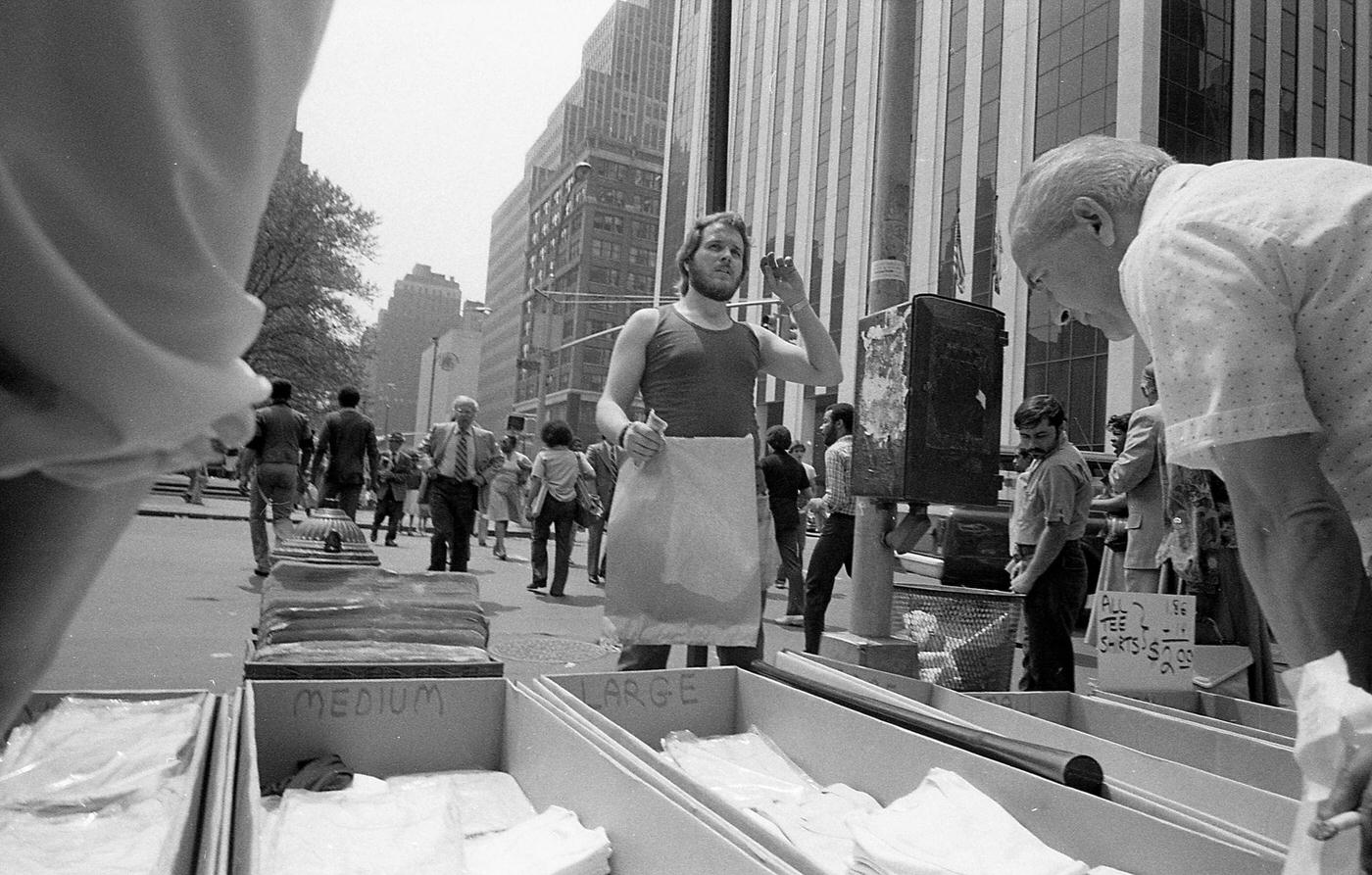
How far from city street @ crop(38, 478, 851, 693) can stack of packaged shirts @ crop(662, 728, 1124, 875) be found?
1.32 metres

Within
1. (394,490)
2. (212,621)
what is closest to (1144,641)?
(212,621)

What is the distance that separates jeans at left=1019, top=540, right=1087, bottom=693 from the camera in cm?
461

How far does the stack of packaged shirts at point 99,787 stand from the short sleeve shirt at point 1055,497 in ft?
13.3

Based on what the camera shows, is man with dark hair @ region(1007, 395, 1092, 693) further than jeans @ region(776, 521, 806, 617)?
No

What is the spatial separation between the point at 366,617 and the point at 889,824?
1.55 metres

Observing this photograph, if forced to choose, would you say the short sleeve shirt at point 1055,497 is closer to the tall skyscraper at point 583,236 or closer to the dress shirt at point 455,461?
the dress shirt at point 455,461

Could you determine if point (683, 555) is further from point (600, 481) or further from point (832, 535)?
point (600, 481)

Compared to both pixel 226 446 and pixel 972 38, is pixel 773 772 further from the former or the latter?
pixel 972 38

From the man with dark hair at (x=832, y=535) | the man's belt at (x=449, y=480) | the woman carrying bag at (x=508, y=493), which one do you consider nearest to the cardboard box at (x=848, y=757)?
the man with dark hair at (x=832, y=535)

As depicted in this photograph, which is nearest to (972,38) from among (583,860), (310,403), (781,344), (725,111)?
(310,403)

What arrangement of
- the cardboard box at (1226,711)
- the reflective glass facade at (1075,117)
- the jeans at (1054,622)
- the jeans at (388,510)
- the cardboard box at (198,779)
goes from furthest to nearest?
the reflective glass facade at (1075,117) < the jeans at (388,510) < the jeans at (1054,622) < the cardboard box at (1226,711) < the cardboard box at (198,779)

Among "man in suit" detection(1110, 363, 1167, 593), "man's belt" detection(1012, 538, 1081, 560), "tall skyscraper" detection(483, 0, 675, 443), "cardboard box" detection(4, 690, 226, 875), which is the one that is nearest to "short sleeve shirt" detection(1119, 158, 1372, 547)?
"cardboard box" detection(4, 690, 226, 875)

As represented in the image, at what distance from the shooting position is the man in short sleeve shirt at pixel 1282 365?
115 cm

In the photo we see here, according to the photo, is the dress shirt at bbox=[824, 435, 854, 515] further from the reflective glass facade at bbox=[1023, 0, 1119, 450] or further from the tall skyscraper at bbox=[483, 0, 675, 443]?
the tall skyscraper at bbox=[483, 0, 675, 443]
